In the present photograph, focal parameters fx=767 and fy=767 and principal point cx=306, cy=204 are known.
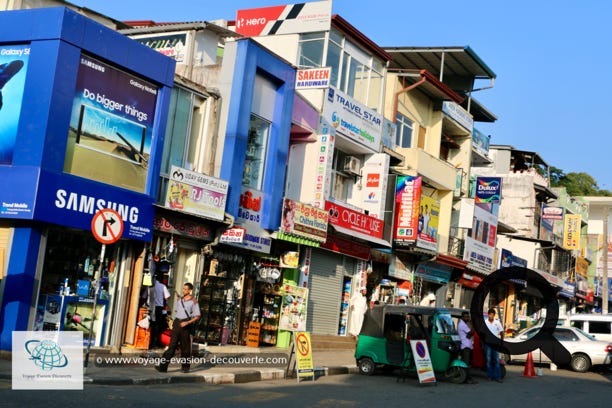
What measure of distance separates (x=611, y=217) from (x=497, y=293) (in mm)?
37210

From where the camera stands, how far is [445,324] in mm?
17844

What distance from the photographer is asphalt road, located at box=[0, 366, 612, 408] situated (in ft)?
34.9

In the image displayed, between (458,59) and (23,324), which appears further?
(458,59)

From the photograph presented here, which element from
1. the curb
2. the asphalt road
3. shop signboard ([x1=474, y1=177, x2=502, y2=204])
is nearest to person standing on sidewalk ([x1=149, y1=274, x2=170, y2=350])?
the curb

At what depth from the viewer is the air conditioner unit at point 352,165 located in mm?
28297

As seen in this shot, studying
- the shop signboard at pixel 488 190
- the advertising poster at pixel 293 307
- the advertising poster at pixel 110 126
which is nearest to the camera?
the advertising poster at pixel 110 126

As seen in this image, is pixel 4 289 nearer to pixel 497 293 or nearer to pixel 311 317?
pixel 311 317

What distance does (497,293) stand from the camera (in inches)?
1857

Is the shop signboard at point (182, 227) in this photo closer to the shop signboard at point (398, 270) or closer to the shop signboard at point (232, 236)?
the shop signboard at point (232, 236)

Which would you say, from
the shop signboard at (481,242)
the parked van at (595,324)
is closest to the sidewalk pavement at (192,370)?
the parked van at (595,324)

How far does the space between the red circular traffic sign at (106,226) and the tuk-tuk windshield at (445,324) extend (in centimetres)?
788

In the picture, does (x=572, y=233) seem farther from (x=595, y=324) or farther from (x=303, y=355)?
(x=303, y=355)

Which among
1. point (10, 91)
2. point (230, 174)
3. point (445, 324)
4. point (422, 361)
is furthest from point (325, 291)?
point (10, 91)

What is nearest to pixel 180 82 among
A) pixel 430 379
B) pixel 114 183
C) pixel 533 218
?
pixel 114 183
